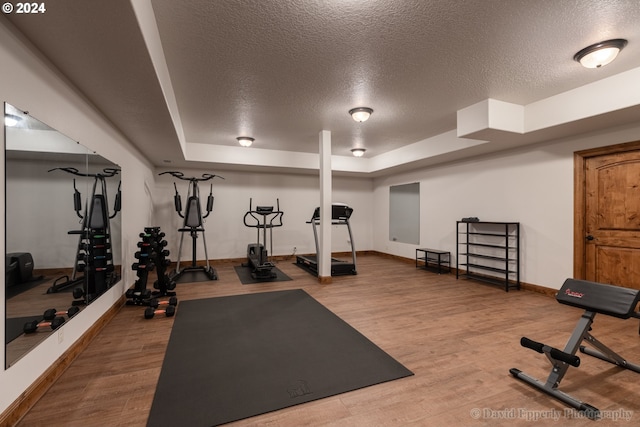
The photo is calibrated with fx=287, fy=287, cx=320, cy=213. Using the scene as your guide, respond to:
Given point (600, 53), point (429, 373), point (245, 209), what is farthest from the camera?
point (245, 209)

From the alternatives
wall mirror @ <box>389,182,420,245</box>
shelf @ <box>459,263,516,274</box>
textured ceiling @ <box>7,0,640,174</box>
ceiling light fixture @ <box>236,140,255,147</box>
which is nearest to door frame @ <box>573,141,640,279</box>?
shelf @ <box>459,263,516,274</box>

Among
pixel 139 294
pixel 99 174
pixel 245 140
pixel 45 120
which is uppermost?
pixel 245 140

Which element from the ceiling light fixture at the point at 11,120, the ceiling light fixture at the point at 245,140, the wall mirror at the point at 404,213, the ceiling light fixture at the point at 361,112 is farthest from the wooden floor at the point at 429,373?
the wall mirror at the point at 404,213

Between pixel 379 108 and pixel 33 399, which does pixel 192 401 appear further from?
pixel 379 108

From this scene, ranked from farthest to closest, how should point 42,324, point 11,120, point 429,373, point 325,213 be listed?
1. point 325,213
2. point 429,373
3. point 42,324
4. point 11,120

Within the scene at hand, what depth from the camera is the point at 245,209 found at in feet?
24.9

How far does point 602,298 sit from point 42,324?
408 cm

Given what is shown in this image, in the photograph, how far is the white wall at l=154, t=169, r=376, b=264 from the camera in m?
7.01

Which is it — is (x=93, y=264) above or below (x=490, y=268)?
above

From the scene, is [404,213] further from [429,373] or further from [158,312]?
[158,312]

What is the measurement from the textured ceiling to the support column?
103 centimetres

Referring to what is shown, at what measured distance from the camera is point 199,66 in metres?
3.08

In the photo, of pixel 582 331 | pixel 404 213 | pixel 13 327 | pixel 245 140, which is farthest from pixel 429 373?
pixel 404 213

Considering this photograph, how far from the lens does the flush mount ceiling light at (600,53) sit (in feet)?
8.61
